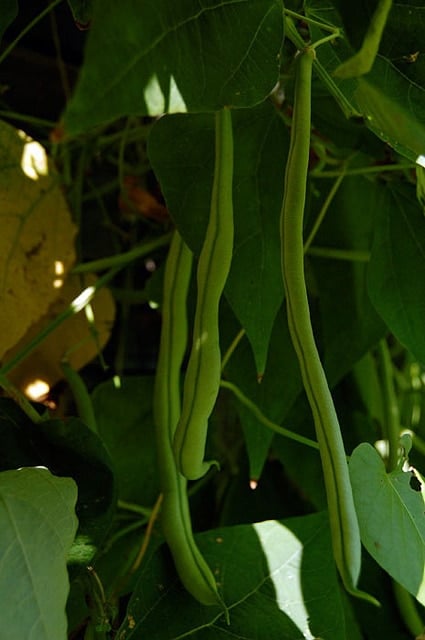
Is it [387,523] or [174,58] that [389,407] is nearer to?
[387,523]

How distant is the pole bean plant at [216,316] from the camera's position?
41cm

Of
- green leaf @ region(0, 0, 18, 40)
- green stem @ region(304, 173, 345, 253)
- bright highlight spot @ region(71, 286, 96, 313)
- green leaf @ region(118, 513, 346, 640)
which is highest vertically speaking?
green leaf @ region(0, 0, 18, 40)

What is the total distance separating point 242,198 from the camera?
586 mm

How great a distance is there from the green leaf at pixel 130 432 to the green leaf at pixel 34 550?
Answer: 0.24 meters

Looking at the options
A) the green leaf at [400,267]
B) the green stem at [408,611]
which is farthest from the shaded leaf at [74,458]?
the green stem at [408,611]

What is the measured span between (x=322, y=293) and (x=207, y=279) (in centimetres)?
28

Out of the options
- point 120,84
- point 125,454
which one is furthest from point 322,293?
point 120,84

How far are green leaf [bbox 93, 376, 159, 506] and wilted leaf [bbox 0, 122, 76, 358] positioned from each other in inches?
4.2

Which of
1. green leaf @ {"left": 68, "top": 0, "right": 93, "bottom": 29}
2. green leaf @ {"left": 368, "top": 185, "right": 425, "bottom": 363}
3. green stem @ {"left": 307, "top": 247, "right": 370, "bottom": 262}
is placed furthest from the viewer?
green stem @ {"left": 307, "top": 247, "right": 370, "bottom": 262}

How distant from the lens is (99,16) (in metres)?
0.32

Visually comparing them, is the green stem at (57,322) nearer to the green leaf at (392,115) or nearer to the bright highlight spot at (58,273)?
the bright highlight spot at (58,273)

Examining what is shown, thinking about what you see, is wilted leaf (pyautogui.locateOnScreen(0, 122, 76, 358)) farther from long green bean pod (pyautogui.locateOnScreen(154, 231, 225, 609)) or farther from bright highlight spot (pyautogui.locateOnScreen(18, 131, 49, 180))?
long green bean pod (pyautogui.locateOnScreen(154, 231, 225, 609))

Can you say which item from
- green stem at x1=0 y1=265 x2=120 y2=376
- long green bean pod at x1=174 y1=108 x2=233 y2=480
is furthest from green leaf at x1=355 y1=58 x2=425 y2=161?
green stem at x1=0 y1=265 x2=120 y2=376

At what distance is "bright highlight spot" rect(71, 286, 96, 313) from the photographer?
0.67 m
